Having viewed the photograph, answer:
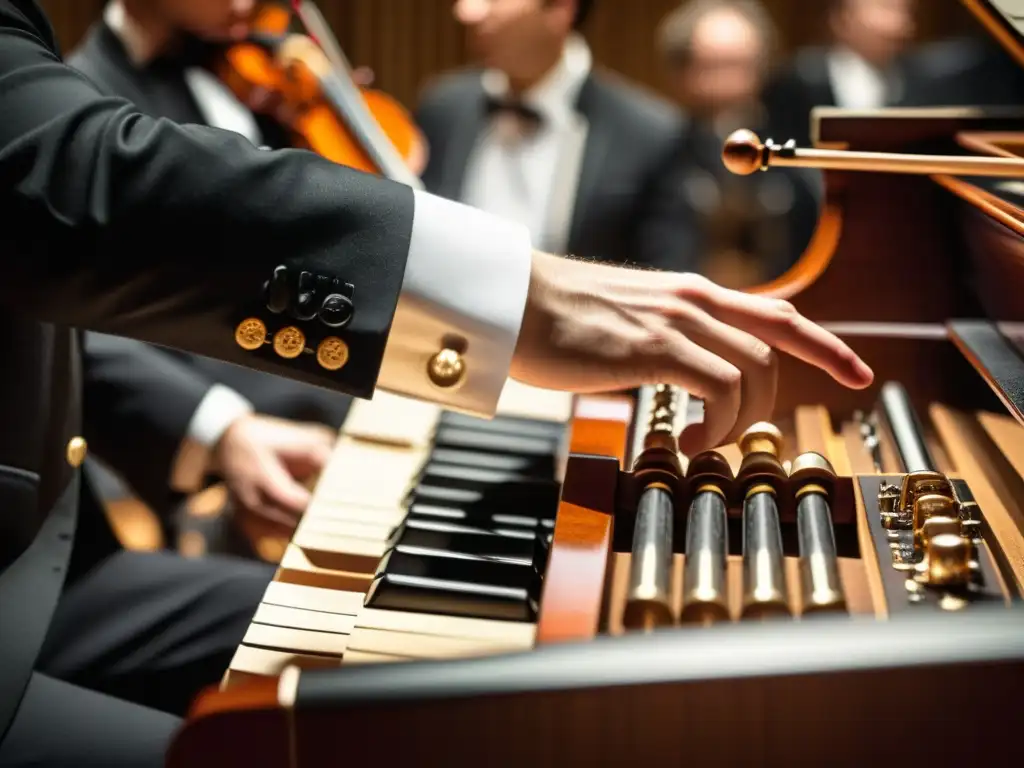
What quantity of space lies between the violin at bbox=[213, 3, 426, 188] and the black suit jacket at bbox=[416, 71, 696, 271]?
0.48 metres

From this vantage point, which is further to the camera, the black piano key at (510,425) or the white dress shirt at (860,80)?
the white dress shirt at (860,80)

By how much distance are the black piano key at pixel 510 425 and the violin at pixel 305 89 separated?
115 centimetres

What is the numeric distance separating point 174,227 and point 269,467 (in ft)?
2.76

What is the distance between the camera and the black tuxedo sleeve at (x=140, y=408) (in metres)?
1.61

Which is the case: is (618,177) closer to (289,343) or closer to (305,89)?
(305,89)

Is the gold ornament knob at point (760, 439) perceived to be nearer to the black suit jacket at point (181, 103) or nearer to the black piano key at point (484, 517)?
the black piano key at point (484, 517)

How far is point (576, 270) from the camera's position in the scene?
2.63ft

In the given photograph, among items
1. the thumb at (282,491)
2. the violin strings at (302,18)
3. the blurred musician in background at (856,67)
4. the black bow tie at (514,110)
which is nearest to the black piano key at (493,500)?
the thumb at (282,491)

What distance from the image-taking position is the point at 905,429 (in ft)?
3.05

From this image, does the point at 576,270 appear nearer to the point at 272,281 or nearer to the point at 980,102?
the point at 272,281

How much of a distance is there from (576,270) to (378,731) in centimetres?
38

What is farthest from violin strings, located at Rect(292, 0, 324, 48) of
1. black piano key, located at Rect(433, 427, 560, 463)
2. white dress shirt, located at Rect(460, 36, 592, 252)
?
black piano key, located at Rect(433, 427, 560, 463)

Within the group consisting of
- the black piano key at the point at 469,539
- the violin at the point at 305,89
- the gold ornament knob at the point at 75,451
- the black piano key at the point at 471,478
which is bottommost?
the black piano key at the point at 469,539

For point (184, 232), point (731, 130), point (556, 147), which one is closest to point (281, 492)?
point (184, 232)
